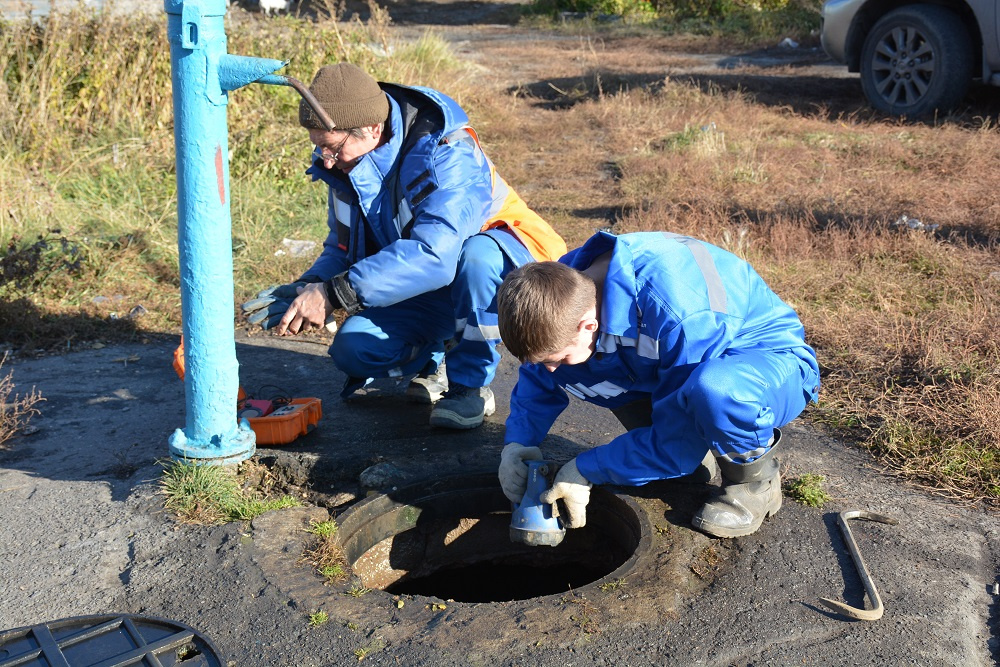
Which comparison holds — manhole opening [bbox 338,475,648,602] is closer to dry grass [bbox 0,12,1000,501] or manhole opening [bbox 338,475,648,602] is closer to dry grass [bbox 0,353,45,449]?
dry grass [bbox 0,12,1000,501]

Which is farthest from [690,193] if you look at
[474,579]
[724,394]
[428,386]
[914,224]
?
[724,394]

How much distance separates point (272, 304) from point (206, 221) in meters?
0.64

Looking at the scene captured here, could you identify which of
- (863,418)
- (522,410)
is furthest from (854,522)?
(522,410)

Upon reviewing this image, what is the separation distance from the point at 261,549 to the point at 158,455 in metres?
0.85

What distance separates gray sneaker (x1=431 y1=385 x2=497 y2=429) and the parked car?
6462 millimetres

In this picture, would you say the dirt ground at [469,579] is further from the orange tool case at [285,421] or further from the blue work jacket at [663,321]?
the blue work jacket at [663,321]

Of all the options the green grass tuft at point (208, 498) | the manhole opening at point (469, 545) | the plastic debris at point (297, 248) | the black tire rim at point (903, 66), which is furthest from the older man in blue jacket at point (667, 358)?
the black tire rim at point (903, 66)

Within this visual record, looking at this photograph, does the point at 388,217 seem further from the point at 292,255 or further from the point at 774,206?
the point at 774,206

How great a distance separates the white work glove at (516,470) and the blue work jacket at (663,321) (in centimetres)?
22

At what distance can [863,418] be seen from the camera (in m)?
3.70

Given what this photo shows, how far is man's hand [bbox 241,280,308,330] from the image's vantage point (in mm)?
3328

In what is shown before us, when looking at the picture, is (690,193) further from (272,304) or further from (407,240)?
(272,304)

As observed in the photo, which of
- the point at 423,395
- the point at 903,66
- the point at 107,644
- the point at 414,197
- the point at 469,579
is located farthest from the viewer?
the point at 903,66

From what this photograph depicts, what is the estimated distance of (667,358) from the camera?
2.62m
